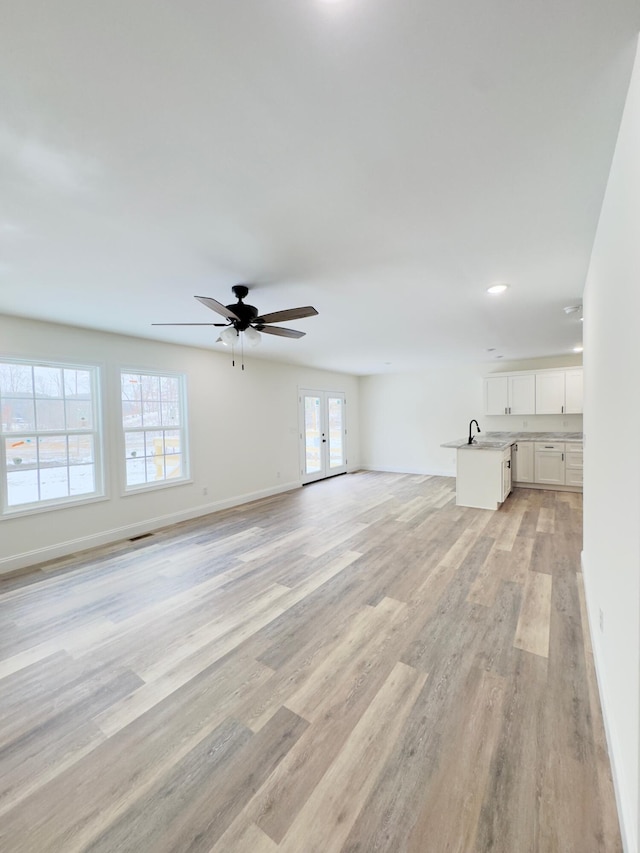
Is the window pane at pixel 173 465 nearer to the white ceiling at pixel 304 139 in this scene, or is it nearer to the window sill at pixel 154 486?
the window sill at pixel 154 486

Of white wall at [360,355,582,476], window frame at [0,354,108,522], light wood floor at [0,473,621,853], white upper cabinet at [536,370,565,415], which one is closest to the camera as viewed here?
light wood floor at [0,473,621,853]

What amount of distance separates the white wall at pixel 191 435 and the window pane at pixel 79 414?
6.9 inches

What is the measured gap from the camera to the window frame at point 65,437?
3.48m

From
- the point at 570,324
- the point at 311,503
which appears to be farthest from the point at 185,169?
the point at 311,503

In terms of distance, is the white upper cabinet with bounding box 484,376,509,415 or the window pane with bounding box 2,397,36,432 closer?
the window pane with bounding box 2,397,36,432

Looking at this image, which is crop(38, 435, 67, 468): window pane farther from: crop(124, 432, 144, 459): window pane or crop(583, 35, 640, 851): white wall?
crop(583, 35, 640, 851): white wall

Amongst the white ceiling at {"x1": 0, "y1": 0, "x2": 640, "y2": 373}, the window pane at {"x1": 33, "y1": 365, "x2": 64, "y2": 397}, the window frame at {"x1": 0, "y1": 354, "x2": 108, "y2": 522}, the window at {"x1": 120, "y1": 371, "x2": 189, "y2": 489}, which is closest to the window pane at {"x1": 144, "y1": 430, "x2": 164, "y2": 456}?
the window at {"x1": 120, "y1": 371, "x2": 189, "y2": 489}

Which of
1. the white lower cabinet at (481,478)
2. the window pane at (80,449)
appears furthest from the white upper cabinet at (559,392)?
the window pane at (80,449)

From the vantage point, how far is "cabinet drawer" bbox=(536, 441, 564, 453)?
Answer: 239 inches

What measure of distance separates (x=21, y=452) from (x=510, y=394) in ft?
24.2

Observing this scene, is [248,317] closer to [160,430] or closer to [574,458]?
[160,430]

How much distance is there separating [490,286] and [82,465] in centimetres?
455

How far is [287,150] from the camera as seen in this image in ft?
4.61

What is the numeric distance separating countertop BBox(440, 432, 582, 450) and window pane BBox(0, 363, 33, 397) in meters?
5.25
